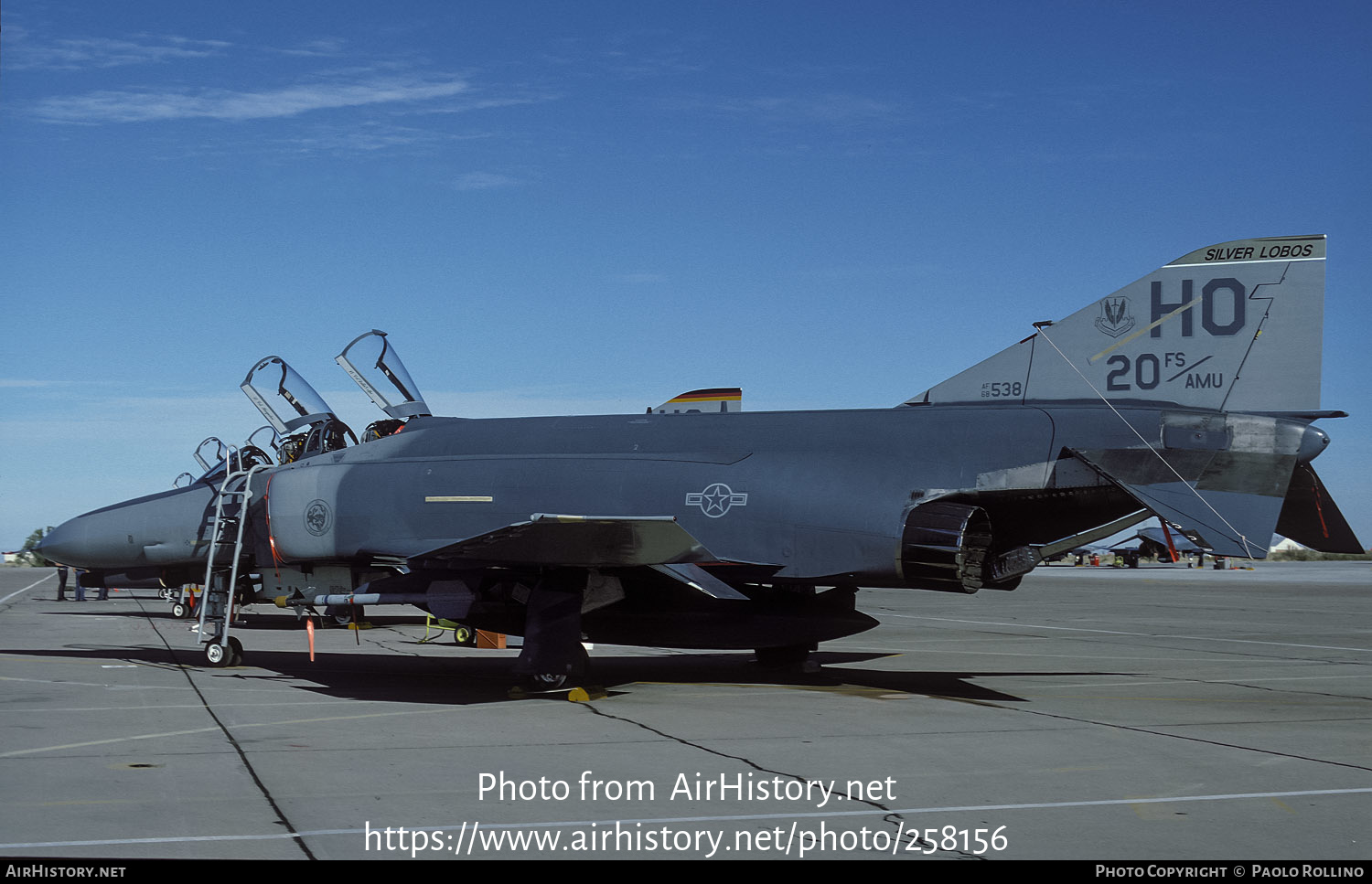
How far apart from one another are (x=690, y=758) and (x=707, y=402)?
21.5 ft

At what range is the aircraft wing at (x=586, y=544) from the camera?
411 inches

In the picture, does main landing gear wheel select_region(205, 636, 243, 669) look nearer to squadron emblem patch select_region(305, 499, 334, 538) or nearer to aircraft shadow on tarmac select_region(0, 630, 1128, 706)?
aircraft shadow on tarmac select_region(0, 630, 1128, 706)

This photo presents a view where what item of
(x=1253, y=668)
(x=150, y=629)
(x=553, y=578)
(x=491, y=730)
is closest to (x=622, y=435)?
(x=553, y=578)

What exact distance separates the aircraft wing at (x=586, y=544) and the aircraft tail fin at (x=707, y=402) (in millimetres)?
2839

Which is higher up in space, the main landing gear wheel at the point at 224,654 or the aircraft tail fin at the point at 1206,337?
the aircraft tail fin at the point at 1206,337

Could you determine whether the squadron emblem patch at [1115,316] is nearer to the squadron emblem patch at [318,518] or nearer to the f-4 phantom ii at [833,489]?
the f-4 phantom ii at [833,489]

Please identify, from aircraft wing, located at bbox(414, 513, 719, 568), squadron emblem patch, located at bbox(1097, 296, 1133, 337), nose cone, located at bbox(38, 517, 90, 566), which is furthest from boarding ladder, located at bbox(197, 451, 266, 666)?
squadron emblem patch, located at bbox(1097, 296, 1133, 337)

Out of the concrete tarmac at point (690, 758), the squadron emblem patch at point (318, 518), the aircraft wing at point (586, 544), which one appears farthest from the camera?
the squadron emblem patch at point (318, 518)

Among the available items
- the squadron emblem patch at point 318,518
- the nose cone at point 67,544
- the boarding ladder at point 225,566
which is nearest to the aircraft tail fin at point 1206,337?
the squadron emblem patch at point 318,518

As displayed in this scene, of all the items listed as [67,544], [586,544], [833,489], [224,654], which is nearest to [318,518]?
[224,654]

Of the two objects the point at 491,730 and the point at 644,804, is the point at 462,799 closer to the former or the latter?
the point at 644,804

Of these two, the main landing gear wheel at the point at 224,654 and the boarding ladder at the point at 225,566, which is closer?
the boarding ladder at the point at 225,566

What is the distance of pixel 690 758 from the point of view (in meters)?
7.88
